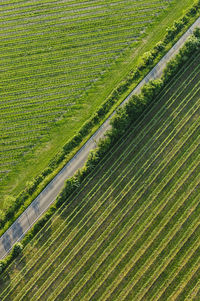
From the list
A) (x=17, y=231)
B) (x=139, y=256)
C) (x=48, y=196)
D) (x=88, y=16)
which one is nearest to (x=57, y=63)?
(x=88, y=16)

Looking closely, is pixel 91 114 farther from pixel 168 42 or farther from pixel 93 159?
pixel 168 42

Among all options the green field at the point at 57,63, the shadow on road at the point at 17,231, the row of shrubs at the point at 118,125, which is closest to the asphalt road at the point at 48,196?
the shadow on road at the point at 17,231

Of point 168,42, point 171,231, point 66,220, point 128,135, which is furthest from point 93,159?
point 168,42

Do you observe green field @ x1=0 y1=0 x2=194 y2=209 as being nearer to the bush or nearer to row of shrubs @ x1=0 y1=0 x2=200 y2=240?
row of shrubs @ x1=0 y1=0 x2=200 y2=240

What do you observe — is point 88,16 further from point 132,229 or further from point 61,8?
point 132,229

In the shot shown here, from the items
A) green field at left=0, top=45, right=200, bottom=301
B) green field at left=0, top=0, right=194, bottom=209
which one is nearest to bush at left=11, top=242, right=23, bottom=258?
green field at left=0, top=45, right=200, bottom=301

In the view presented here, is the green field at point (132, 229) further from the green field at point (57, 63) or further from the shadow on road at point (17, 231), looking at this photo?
the green field at point (57, 63)
